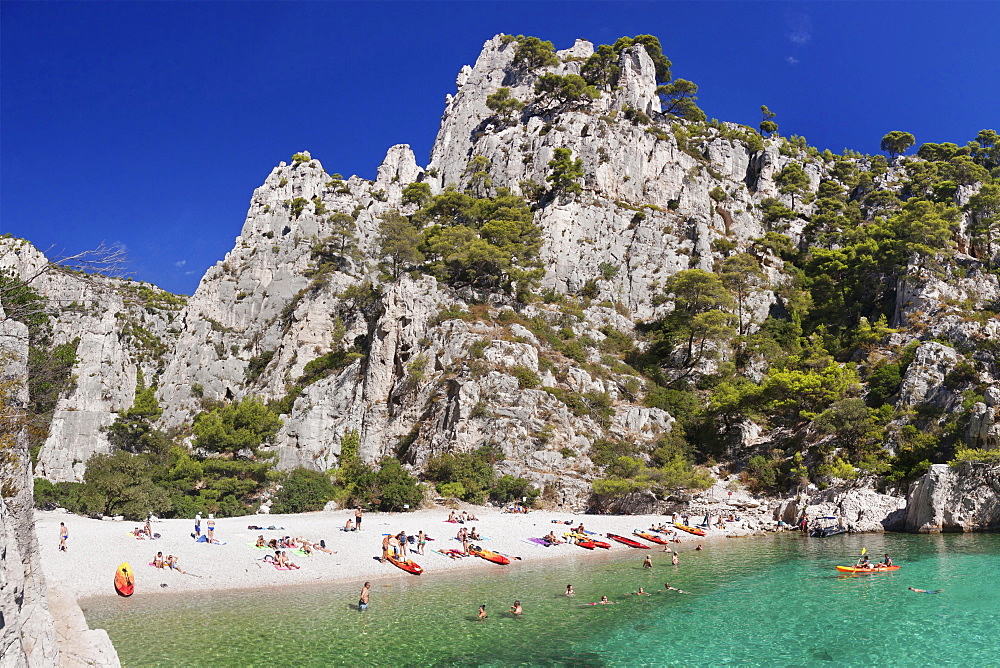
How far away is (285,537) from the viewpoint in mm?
27641

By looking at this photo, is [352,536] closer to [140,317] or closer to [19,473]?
[19,473]

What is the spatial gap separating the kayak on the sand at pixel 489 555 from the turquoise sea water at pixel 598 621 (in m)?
1.27

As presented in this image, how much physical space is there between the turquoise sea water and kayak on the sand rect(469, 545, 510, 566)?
4.18ft

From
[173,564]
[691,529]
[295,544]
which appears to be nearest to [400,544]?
[295,544]

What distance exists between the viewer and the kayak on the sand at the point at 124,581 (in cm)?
2089

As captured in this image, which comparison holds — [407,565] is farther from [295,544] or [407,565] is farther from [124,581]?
[124,581]

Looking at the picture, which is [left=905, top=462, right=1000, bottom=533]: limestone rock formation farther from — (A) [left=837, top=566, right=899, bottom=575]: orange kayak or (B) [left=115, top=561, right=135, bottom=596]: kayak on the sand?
(B) [left=115, top=561, right=135, bottom=596]: kayak on the sand

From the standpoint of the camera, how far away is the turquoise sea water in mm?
15320

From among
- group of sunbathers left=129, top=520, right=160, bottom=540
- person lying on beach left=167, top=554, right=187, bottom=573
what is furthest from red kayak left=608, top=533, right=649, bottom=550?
group of sunbathers left=129, top=520, right=160, bottom=540

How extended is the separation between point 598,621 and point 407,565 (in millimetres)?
10119

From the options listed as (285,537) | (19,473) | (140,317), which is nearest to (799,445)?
(285,537)

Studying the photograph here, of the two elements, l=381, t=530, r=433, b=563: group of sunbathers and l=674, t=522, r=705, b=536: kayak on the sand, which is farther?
l=674, t=522, r=705, b=536: kayak on the sand

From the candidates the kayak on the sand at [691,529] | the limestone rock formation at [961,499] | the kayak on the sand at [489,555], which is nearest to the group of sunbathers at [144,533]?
the kayak on the sand at [489,555]

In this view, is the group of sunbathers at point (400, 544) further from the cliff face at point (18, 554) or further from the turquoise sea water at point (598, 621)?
the cliff face at point (18, 554)
